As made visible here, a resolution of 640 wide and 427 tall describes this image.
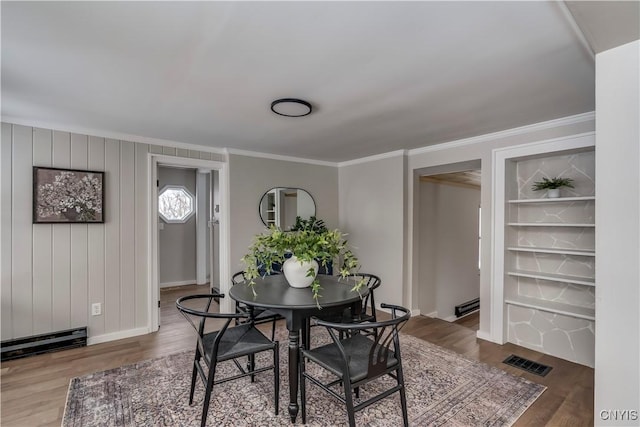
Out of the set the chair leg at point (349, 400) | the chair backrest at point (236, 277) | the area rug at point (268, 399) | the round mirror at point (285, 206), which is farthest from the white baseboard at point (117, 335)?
the chair leg at point (349, 400)

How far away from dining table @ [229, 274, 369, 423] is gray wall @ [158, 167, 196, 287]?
4167mm

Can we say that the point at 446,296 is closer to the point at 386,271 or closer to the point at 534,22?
the point at 386,271

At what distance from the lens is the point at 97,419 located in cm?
205

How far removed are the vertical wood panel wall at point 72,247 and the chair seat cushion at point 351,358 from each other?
2539 mm

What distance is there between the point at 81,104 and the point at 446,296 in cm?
513

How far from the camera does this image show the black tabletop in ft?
6.72

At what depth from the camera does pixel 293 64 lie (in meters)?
1.86

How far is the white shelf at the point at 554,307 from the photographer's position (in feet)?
9.52

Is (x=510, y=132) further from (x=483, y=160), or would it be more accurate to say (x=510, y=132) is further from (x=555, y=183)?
(x=555, y=183)

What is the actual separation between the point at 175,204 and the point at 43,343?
3463 millimetres

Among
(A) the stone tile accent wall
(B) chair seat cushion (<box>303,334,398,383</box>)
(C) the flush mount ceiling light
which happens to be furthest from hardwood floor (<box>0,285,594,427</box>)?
(C) the flush mount ceiling light

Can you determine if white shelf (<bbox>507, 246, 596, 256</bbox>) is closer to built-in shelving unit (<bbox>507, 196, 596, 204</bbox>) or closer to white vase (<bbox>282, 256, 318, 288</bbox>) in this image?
built-in shelving unit (<bbox>507, 196, 596, 204</bbox>)

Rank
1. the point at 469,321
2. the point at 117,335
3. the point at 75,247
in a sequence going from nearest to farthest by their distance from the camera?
the point at 75,247, the point at 117,335, the point at 469,321

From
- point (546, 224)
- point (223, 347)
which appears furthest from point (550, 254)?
point (223, 347)
